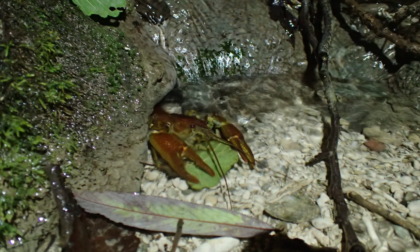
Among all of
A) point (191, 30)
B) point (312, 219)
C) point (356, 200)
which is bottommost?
point (312, 219)

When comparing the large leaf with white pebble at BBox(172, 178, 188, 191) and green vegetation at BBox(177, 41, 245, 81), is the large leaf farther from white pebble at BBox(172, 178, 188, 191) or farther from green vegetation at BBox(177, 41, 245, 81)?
green vegetation at BBox(177, 41, 245, 81)

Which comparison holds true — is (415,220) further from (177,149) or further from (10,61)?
(10,61)

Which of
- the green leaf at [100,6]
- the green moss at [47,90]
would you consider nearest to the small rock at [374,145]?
the green moss at [47,90]

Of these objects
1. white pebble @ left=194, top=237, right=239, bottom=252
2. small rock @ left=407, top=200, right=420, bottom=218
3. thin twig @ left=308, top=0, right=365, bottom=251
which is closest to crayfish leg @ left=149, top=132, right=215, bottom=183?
white pebble @ left=194, top=237, right=239, bottom=252

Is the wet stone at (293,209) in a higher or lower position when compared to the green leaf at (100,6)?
lower

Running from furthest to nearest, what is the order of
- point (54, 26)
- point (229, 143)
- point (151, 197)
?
point (229, 143) < point (54, 26) < point (151, 197)

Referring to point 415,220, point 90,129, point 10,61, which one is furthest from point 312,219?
point 10,61

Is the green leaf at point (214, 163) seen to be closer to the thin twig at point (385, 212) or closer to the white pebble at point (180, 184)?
the white pebble at point (180, 184)
